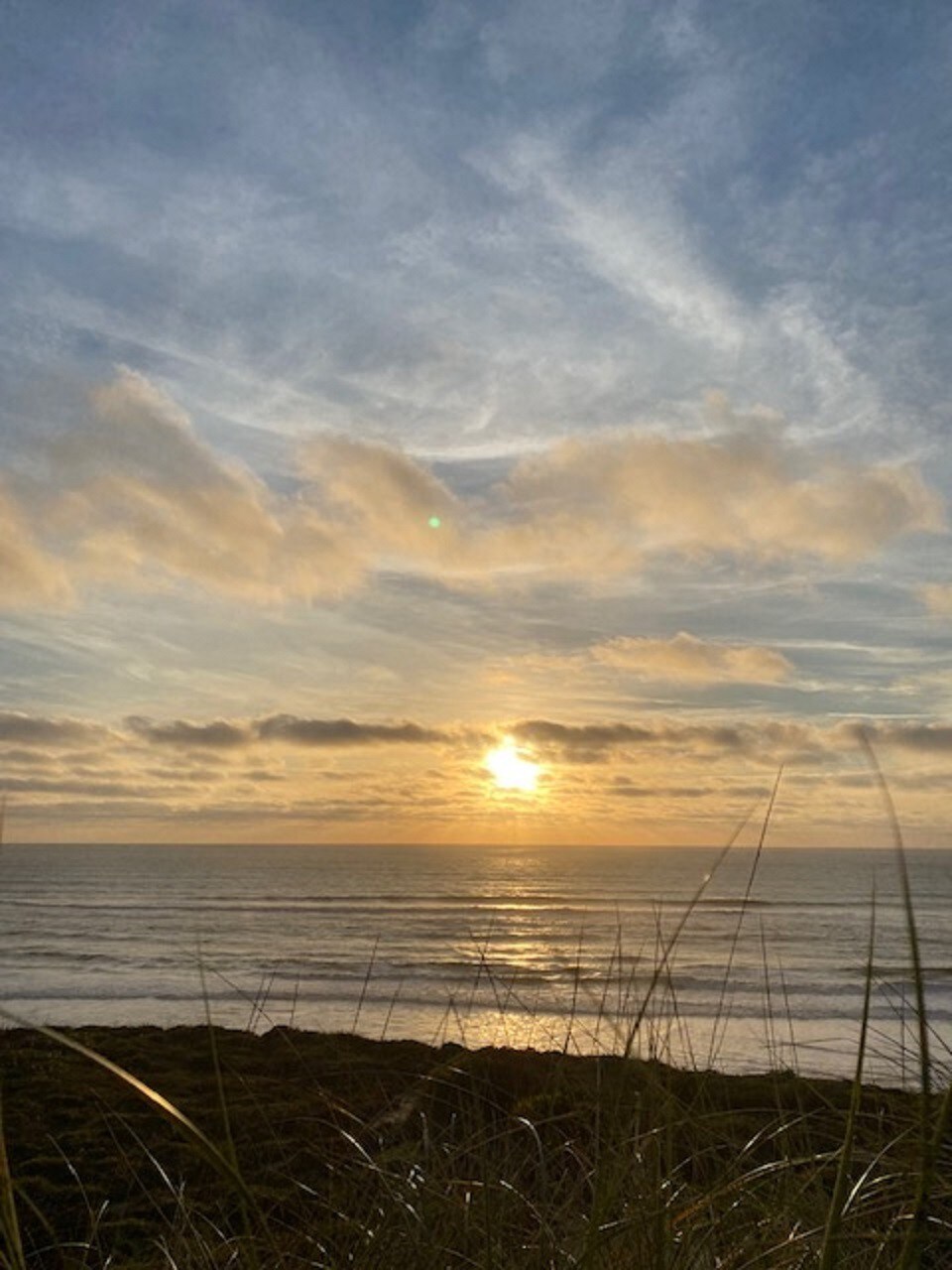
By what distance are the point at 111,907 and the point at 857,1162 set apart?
166 ft

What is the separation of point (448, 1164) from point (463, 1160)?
221 centimetres

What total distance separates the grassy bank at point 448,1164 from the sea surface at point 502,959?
21 cm

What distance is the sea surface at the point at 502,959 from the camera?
5930mm

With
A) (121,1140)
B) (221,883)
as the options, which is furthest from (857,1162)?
(221,883)

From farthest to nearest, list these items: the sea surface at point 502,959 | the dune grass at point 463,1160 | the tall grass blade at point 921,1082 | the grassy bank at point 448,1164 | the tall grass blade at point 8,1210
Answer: the sea surface at point 502,959
the grassy bank at point 448,1164
the dune grass at point 463,1160
the tall grass blade at point 8,1210
the tall grass blade at point 921,1082

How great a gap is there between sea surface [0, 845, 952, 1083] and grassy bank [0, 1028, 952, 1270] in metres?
0.21

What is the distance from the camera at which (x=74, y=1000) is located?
2319 centimetres

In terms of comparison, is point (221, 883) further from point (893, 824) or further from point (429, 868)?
point (893, 824)

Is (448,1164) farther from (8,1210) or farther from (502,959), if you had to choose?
(502,959)

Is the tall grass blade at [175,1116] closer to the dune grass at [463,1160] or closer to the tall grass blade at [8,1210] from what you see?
the dune grass at [463,1160]

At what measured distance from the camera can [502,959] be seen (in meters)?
32.9

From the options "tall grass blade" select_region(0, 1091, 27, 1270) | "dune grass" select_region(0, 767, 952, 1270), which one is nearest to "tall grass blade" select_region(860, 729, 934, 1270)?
"dune grass" select_region(0, 767, 952, 1270)

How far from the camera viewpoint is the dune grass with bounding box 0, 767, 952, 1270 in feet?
5.70

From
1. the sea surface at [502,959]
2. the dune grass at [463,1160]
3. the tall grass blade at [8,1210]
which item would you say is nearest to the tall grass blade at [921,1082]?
the dune grass at [463,1160]
